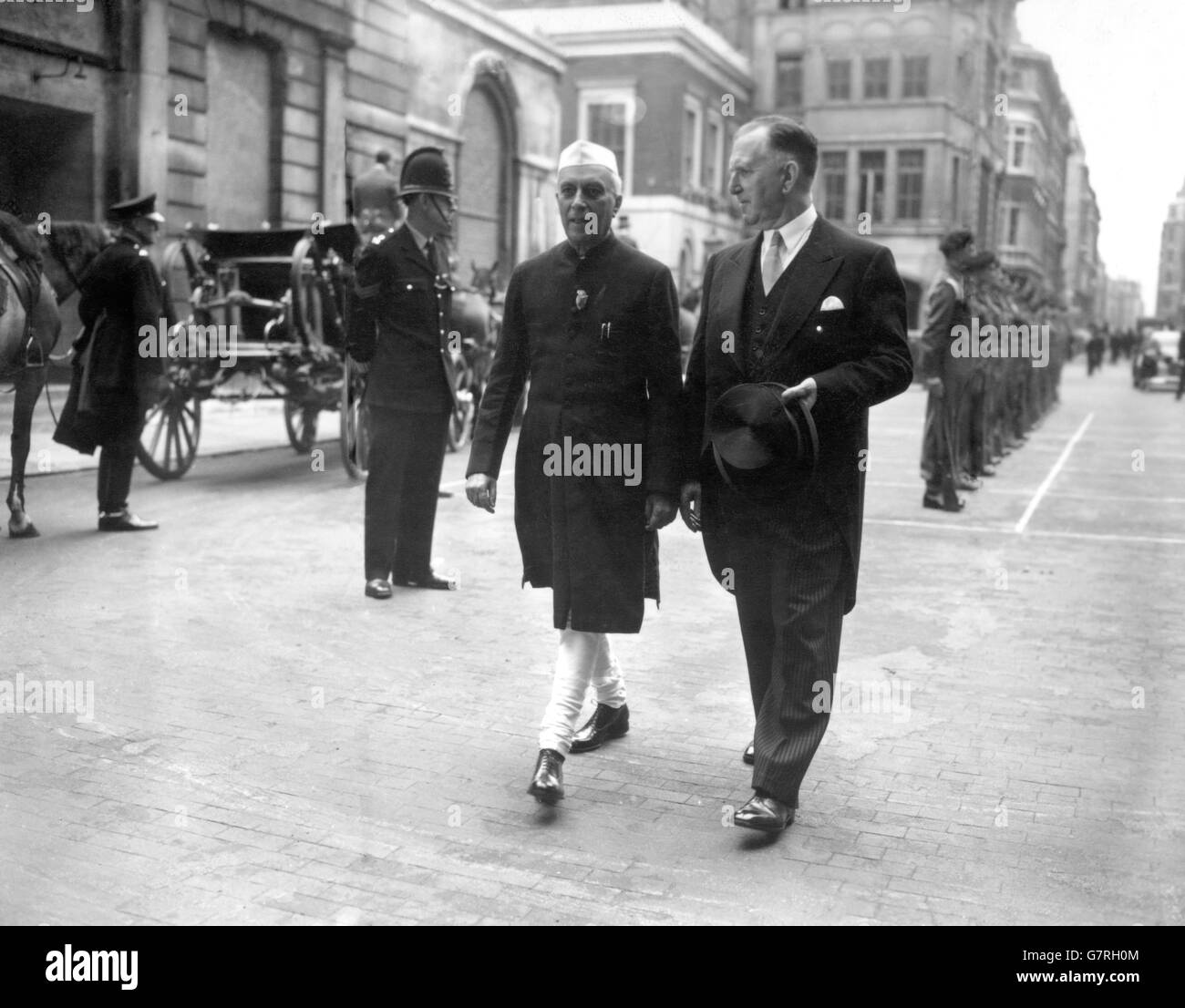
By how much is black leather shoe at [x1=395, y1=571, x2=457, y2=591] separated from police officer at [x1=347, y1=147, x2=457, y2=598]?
0.58 feet

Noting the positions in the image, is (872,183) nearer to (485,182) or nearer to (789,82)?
(789,82)

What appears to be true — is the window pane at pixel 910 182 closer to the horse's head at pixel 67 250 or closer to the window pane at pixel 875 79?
the window pane at pixel 875 79

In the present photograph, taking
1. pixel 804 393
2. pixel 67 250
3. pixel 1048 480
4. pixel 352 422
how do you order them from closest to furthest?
pixel 804 393, pixel 67 250, pixel 352 422, pixel 1048 480

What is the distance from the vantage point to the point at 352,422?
11.9 metres

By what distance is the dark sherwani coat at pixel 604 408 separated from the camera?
15.1ft

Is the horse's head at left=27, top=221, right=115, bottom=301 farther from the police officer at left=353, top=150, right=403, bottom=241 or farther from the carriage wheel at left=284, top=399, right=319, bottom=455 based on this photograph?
the carriage wheel at left=284, top=399, right=319, bottom=455

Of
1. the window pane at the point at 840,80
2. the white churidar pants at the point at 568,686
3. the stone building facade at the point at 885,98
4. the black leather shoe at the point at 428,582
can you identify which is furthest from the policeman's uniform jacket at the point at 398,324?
the window pane at the point at 840,80

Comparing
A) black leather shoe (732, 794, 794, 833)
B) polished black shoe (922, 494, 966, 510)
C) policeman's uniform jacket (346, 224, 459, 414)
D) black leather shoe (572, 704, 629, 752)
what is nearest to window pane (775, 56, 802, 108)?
polished black shoe (922, 494, 966, 510)

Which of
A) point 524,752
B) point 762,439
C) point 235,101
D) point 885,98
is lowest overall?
point 524,752

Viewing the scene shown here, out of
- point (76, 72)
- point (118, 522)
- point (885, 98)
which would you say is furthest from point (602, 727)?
point (885, 98)

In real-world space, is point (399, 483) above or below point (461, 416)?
below

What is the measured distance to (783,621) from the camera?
14.1ft

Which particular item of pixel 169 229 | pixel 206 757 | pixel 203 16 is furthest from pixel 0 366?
pixel 203 16

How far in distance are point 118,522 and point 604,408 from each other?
18.9 feet
